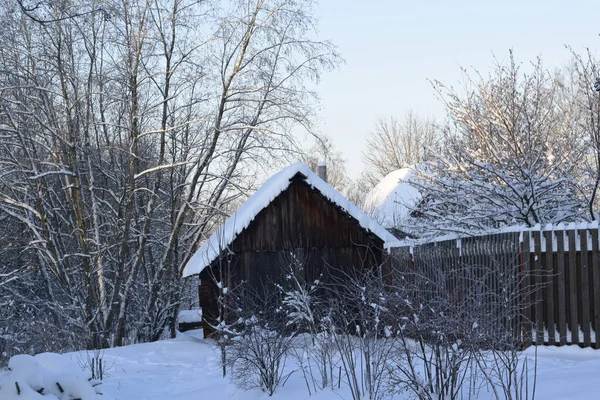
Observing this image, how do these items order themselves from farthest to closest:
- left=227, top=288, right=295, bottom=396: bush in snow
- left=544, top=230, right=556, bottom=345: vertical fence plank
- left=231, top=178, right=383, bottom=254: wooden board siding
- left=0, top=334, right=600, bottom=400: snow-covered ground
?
left=231, top=178, right=383, bottom=254: wooden board siding
left=544, top=230, right=556, bottom=345: vertical fence plank
left=227, top=288, right=295, bottom=396: bush in snow
left=0, top=334, right=600, bottom=400: snow-covered ground

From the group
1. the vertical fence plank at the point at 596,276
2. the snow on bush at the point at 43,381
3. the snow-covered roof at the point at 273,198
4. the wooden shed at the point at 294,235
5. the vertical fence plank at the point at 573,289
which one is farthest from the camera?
the wooden shed at the point at 294,235

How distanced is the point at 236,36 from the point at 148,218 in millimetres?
5570

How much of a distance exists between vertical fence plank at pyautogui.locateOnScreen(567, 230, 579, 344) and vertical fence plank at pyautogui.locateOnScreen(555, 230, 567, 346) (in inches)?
3.4

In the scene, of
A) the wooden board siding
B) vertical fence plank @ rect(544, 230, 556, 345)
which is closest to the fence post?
vertical fence plank @ rect(544, 230, 556, 345)

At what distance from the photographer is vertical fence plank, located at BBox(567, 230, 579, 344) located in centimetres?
902

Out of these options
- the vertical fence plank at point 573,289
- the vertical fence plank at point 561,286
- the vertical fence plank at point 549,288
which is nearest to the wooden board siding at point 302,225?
the vertical fence plank at point 549,288

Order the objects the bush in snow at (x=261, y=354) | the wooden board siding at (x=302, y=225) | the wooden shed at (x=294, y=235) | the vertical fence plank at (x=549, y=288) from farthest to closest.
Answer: the wooden board siding at (x=302, y=225) → the wooden shed at (x=294, y=235) → the vertical fence plank at (x=549, y=288) → the bush in snow at (x=261, y=354)

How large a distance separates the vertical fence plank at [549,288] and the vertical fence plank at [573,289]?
9.1 inches

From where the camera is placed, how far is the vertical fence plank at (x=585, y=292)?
8.94 metres

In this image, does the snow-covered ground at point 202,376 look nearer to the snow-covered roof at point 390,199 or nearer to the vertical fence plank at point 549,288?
the vertical fence plank at point 549,288

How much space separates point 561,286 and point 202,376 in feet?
18.0

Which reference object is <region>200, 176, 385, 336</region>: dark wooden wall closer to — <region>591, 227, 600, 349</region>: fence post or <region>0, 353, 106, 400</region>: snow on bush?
<region>591, 227, 600, 349</region>: fence post

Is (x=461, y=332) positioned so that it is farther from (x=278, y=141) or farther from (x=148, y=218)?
(x=148, y=218)

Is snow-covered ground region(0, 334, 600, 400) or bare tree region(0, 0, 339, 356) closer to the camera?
snow-covered ground region(0, 334, 600, 400)
